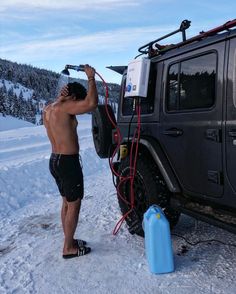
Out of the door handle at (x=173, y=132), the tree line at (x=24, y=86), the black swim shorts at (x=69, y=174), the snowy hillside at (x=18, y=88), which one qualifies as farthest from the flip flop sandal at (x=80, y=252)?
the snowy hillside at (x=18, y=88)

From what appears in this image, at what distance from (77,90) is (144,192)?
130cm

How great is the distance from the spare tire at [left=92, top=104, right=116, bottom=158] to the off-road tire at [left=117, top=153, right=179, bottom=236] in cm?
39

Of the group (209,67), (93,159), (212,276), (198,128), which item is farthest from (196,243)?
(93,159)

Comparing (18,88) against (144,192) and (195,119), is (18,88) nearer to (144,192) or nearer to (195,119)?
(144,192)

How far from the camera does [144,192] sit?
14.1 feet

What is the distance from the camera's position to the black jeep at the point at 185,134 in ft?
11.0

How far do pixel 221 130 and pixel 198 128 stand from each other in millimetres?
285

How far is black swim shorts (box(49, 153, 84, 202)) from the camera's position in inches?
162

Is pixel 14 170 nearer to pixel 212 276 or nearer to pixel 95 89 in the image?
pixel 95 89

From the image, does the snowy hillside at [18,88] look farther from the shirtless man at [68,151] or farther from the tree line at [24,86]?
the shirtless man at [68,151]

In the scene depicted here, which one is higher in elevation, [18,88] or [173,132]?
[18,88]

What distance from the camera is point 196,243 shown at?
4.30 metres

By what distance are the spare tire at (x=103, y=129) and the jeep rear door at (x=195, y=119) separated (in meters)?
1.03

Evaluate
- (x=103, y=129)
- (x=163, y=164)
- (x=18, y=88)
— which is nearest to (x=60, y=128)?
(x=103, y=129)
